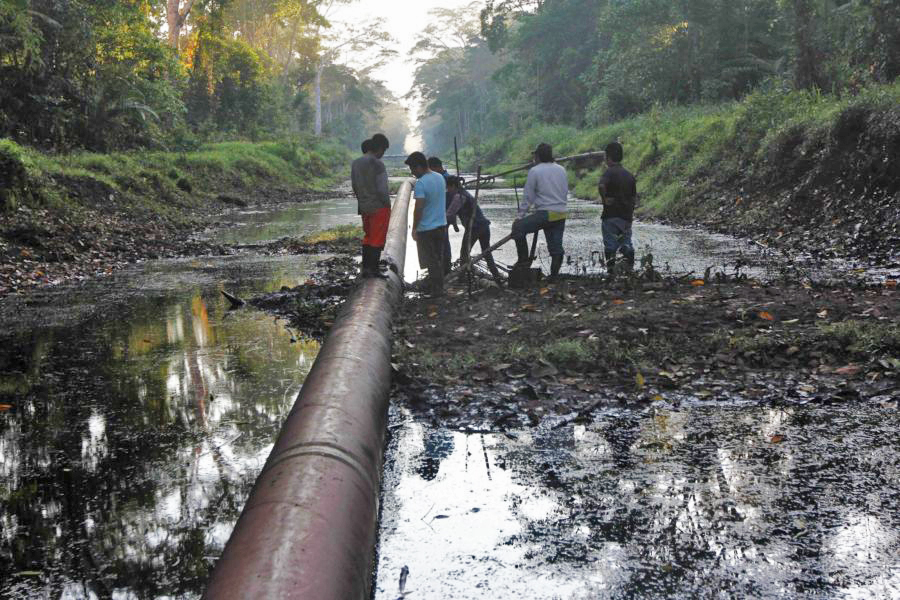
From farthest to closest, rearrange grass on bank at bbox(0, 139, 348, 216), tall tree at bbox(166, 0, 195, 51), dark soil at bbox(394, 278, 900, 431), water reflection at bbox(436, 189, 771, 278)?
tall tree at bbox(166, 0, 195, 51)
grass on bank at bbox(0, 139, 348, 216)
water reflection at bbox(436, 189, 771, 278)
dark soil at bbox(394, 278, 900, 431)

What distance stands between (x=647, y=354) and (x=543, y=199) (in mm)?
3521

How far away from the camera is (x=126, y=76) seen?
22.9m

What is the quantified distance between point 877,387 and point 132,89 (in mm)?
22155

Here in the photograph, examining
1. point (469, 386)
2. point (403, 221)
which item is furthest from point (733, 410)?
point (403, 221)

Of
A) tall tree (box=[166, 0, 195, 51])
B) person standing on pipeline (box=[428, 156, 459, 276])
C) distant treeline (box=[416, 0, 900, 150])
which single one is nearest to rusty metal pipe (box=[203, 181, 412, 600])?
person standing on pipeline (box=[428, 156, 459, 276])

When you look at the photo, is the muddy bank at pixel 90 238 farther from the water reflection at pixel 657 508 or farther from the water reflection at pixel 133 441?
the water reflection at pixel 657 508

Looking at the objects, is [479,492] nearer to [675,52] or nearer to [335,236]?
[335,236]

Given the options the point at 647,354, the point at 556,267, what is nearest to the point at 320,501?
the point at 647,354

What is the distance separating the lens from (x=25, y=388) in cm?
571

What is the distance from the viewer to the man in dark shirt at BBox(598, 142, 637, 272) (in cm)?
922

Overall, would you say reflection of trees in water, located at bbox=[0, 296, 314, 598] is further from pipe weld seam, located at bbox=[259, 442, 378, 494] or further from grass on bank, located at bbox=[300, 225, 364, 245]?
grass on bank, located at bbox=[300, 225, 364, 245]

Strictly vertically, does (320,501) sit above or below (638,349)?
above

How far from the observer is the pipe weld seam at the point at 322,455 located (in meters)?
3.30

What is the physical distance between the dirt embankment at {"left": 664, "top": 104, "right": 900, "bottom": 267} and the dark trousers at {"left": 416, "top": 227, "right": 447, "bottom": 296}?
519cm
